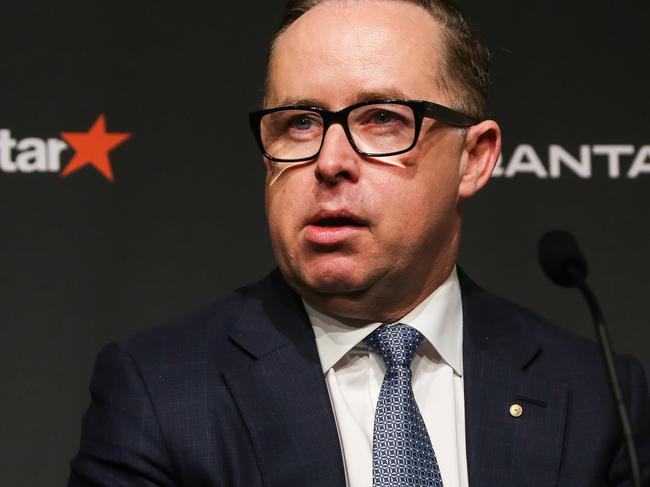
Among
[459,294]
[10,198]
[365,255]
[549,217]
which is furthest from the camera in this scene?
[549,217]

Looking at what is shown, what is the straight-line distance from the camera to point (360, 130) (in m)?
1.67

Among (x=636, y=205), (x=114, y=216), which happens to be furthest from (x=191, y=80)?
(x=636, y=205)

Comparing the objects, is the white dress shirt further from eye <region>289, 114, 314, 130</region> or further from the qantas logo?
the qantas logo

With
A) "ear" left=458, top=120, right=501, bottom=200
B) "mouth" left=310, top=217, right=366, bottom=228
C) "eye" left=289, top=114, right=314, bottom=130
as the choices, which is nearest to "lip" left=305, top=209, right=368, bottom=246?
"mouth" left=310, top=217, right=366, bottom=228

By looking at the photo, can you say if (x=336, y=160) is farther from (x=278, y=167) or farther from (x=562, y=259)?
(x=562, y=259)

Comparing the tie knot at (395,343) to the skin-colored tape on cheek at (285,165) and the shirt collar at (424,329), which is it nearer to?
the shirt collar at (424,329)

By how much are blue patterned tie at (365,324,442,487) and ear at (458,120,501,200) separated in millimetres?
260

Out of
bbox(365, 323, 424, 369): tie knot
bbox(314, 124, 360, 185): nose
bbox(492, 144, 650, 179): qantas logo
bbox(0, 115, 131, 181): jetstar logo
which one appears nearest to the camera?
bbox(314, 124, 360, 185): nose

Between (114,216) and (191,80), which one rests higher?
(191,80)

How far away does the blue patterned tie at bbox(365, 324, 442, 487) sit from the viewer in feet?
5.41

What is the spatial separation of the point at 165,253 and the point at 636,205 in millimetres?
998

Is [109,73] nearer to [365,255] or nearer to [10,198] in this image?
[10,198]

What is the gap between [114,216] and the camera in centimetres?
234

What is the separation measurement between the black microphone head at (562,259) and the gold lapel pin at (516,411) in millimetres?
384
